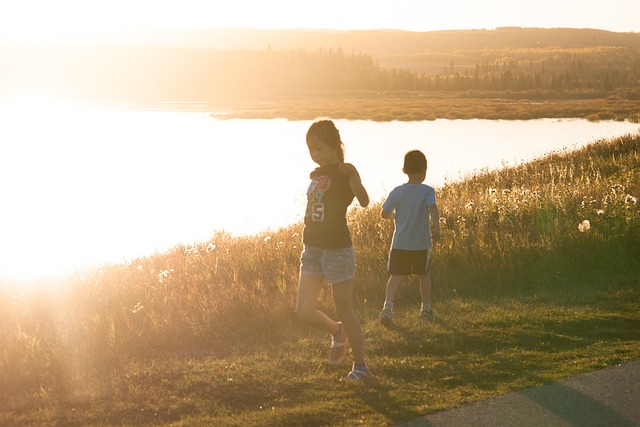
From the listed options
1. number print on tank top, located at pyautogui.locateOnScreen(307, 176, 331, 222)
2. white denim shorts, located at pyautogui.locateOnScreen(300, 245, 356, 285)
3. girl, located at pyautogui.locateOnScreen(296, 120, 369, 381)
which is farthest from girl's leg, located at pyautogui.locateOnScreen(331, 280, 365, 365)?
number print on tank top, located at pyautogui.locateOnScreen(307, 176, 331, 222)

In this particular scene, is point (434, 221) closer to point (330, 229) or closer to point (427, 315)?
point (427, 315)

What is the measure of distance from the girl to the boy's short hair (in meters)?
2.22

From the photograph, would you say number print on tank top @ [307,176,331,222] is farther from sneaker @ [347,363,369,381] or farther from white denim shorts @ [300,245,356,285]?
sneaker @ [347,363,369,381]

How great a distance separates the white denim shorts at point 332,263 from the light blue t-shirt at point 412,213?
2075 mm

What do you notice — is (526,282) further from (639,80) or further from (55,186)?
(639,80)

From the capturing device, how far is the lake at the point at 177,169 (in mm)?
25719

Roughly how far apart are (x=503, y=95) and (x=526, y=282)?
124 meters

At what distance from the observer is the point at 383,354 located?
7.91m

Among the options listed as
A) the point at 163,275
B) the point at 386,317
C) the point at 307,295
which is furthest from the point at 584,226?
the point at 307,295

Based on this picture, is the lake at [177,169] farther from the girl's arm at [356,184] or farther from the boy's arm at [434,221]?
the girl's arm at [356,184]

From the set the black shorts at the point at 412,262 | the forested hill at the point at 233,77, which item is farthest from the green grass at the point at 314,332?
the forested hill at the point at 233,77

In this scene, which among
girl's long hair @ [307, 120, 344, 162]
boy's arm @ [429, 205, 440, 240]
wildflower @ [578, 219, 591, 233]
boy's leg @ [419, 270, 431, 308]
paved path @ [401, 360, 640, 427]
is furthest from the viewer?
wildflower @ [578, 219, 591, 233]

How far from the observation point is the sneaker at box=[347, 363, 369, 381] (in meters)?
6.99

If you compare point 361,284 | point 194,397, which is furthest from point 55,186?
point 194,397
